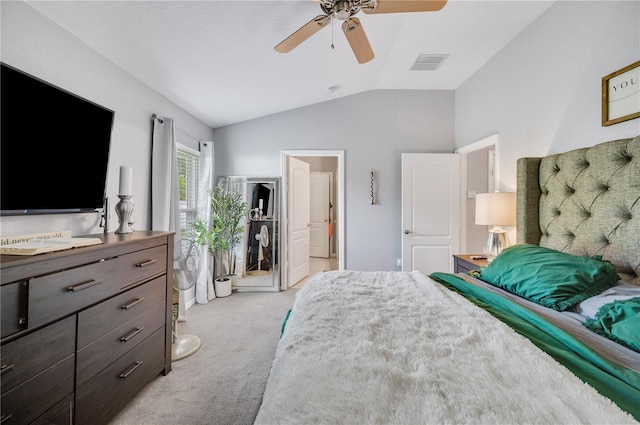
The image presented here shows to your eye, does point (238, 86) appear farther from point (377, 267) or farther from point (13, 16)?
point (377, 267)

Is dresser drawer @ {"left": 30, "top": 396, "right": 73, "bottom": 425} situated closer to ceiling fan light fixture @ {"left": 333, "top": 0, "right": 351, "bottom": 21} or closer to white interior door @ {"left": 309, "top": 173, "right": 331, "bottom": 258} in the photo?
ceiling fan light fixture @ {"left": 333, "top": 0, "right": 351, "bottom": 21}

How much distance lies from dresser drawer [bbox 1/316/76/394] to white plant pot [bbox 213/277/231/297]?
94.7 inches

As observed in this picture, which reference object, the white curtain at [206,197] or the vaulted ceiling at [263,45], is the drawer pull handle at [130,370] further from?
the vaulted ceiling at [263,45]

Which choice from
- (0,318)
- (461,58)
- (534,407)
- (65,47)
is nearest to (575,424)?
(534,407)

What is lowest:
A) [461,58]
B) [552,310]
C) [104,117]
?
[552,310]

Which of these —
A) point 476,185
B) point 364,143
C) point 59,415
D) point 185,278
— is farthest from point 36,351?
point 476,185

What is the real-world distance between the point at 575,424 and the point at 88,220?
8.19 ft

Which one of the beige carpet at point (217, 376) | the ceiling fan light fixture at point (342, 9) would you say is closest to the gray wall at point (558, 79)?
the ceiling fan light fixture at point (342, 9)

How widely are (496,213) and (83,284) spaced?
2887mm

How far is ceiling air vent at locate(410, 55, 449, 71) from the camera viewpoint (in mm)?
2945

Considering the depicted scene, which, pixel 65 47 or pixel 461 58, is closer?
pixel 65 47

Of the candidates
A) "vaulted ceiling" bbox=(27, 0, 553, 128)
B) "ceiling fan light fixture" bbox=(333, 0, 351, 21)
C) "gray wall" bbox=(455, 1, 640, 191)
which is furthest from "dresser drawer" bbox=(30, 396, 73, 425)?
"gray wall" bbox=(455, 1, 640, 191)

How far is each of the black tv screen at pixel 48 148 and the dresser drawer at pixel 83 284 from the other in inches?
18.3

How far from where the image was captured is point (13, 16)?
4.47 feet
